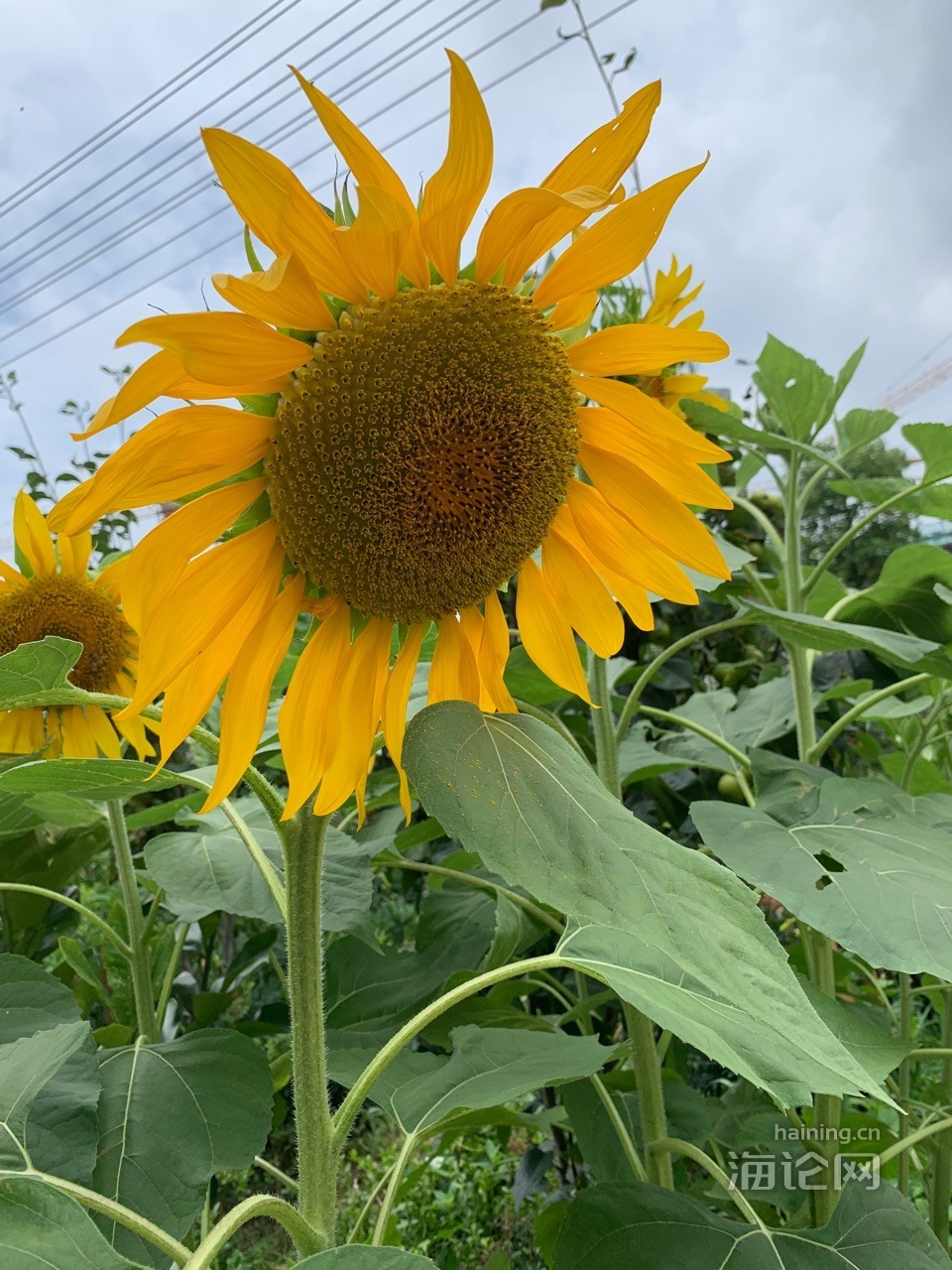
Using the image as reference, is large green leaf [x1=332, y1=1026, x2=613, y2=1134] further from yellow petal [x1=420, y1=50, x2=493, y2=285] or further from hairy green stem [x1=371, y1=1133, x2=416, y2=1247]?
yellow petal [x1=420, y1=50, x2=493, y2=285]

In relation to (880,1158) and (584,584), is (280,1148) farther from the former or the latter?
(584,584)

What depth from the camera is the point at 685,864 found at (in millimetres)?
472

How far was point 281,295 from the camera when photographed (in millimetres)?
500

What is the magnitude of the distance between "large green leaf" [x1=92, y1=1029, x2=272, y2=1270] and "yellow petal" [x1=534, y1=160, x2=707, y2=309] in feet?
1.80

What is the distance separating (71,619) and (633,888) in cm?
80

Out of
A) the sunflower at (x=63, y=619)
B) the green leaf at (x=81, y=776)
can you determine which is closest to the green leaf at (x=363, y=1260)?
the green leaf at (x=81, y=776)

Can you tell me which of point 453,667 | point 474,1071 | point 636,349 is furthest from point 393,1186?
point 636,349

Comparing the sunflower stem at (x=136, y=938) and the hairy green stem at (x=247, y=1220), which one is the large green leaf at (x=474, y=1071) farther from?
the sunflower stem at (x=136, y=938)

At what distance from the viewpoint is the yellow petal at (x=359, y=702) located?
1.88 feet

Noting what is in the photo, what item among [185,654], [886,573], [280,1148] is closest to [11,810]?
[185,654]

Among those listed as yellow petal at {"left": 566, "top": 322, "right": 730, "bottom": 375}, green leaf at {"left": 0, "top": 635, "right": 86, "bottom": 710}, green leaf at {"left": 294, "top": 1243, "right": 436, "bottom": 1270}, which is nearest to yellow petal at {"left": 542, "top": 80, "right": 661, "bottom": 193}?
yellow petal at {"left": 566, "top": 322, "right": 730, "bottom": 375}

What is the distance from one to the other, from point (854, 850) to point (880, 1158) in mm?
263

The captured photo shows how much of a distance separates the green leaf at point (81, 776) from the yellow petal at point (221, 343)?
0.22 m

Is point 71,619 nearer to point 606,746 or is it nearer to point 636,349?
point 606,746
